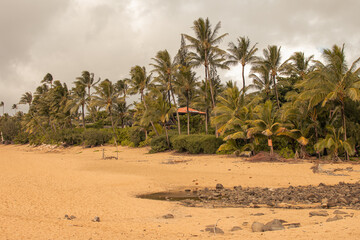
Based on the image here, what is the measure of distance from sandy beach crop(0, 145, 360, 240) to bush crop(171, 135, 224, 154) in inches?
210

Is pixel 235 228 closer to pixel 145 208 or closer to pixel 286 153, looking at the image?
pixel 145 208

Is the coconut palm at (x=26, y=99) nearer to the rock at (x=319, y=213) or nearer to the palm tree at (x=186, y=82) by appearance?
the palm tree at (x=186, y=82)

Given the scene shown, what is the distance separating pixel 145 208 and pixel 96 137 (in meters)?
31.4

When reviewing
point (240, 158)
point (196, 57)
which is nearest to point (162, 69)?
point (196, 57)

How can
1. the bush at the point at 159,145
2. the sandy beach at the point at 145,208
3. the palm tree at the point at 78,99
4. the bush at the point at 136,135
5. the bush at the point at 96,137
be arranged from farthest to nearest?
1. the palm tree at the point at 78,99
2. the bush at the point at 96,137
3. the bush at the point at 136,135
4. the bush at the point at 159,145
5. the sandy beach at the point at 145,208

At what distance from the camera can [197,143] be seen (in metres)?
24.4

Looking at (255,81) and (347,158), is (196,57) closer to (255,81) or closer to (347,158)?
(255,81)

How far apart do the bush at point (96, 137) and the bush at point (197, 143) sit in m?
16.3

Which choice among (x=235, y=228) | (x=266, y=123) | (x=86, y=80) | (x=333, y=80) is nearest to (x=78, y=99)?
(x=86, y=80)

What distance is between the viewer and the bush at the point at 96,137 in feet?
128

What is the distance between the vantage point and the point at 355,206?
27.1 ft

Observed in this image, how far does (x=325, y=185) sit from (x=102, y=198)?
28.4 ft

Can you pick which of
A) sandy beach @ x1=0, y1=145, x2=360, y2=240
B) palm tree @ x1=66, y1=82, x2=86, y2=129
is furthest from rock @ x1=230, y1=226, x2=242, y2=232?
palm tree @ x1=66, y1=82, x2=86, y2=129

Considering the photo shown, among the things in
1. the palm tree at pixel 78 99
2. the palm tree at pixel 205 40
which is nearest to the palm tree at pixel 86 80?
Result: the palm tree at pixel 78 99
